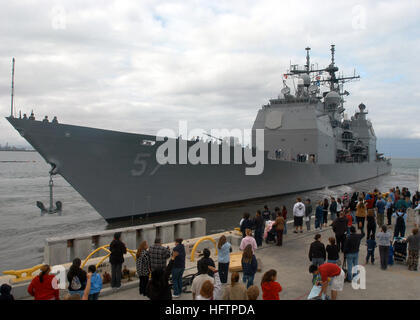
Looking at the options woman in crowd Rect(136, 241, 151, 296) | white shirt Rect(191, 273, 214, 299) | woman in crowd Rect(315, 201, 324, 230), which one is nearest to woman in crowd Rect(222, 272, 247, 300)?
white shirt Rect(191, 273, 214, 299)

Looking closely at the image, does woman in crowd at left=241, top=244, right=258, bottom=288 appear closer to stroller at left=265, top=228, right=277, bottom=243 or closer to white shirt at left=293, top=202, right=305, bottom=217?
stroller at left=265, top=228, right=277, bottom=243

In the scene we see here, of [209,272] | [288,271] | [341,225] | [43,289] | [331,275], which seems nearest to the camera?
[43,289]

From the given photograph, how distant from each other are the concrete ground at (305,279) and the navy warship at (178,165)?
6407mm

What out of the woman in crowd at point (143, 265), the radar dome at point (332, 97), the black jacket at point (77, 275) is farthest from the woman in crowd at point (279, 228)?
the radar dome at point (332, 97)

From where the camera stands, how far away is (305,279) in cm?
538

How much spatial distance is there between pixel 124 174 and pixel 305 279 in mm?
8136

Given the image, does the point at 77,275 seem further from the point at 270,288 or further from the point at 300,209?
the point at 300,209

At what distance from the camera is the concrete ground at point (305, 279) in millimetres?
4750

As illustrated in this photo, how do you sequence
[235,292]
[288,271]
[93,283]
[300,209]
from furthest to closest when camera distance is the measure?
[300,209], [288,271], [93,283], [235,292]

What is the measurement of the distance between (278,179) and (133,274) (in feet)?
48.0

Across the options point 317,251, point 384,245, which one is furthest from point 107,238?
point 384,245

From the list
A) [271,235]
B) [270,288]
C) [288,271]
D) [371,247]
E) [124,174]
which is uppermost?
[124,174]

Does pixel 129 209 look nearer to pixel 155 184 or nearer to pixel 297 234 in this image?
pixel 155 184
